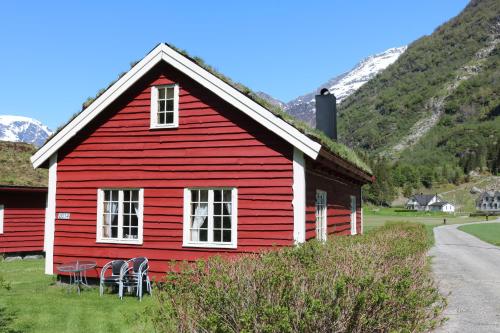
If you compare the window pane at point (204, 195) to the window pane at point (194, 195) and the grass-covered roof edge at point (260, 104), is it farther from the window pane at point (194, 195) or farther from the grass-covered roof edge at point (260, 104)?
the grass-covered roof edge at point (260, 104)

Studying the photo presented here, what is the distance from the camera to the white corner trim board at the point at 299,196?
11156 millimetres

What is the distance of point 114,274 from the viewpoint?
1230 centimetres

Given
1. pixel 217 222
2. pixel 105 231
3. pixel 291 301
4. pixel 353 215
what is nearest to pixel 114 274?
pixel 105 231

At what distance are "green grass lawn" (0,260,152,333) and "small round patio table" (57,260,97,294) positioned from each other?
259 mm

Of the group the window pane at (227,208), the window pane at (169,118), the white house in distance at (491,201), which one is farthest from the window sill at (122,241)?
the white house in distance at (491,201)

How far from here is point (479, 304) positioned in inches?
436

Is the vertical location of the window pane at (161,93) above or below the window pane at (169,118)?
above

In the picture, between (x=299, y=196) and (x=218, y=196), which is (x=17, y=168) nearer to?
(x=218, y=196)

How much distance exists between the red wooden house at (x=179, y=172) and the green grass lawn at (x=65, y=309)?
3.54 ft

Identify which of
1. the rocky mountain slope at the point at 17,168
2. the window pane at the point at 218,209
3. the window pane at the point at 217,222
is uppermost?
the rocky mountain slope at the point at 17,168

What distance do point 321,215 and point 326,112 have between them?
19.1ft

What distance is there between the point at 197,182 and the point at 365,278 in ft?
26.9

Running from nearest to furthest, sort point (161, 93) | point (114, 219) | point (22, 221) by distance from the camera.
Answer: point (161, 93) → point (114, 219) → point (22, 221)

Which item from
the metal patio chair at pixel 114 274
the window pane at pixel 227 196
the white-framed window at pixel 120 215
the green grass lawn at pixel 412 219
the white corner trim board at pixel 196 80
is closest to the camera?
the white corner trim board at pixel 196 80
